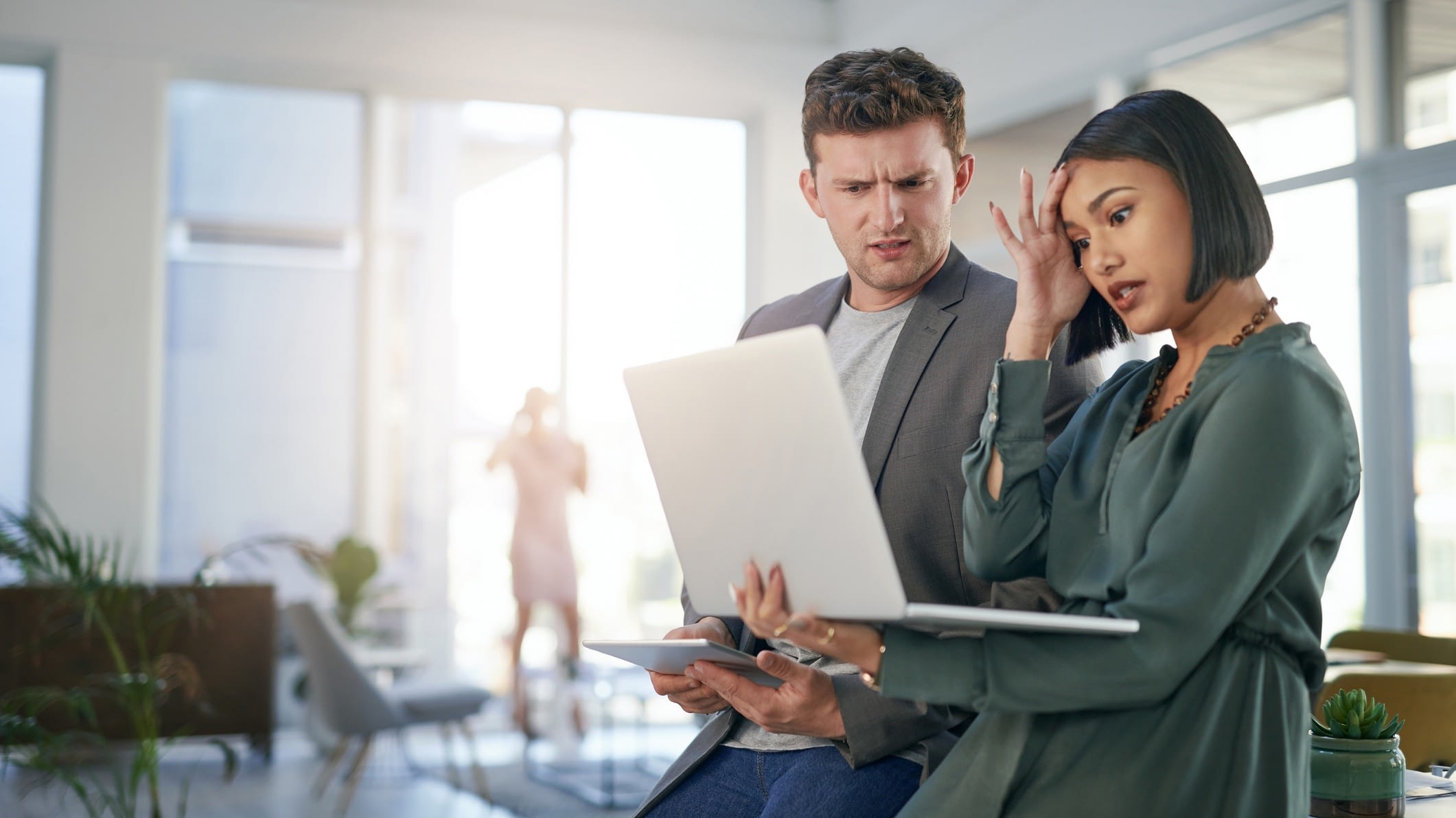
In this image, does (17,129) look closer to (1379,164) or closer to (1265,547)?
(1379,164)

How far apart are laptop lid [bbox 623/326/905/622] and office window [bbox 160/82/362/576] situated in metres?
6.19

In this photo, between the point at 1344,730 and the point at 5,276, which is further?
the point at 5,276

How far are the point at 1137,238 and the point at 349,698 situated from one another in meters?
4.68

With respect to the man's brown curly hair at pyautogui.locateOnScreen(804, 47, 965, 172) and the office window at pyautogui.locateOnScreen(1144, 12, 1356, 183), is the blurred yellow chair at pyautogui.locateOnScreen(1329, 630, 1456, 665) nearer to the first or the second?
→ the office window at pyautogui.locateOnScreen(1144, 12, 1356, 183)

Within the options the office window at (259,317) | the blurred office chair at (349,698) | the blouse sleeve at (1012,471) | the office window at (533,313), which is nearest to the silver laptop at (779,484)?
the blouse sleeve at (1012,471)

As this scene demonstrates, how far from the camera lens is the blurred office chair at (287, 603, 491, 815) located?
17.5 feet

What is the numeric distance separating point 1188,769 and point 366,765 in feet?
19.1

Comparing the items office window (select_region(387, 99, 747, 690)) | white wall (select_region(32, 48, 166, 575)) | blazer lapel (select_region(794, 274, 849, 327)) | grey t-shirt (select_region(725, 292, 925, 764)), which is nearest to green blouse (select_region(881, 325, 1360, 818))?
grey t-shirt (select_region(725, 292, 925, 764))

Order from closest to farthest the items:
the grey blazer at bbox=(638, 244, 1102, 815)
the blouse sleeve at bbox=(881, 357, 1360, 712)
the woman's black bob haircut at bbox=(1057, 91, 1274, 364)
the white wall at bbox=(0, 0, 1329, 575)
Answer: the blouse sleeve at bbox=(881, 357, 1360, 712)
the woman's black bob haircut at bbox=(1057, 91, 1274, 364)
the grey blazer at bbox=(638, 244, 1102, 815)
the white wall at bbox=(0, 0, 1329, 575)

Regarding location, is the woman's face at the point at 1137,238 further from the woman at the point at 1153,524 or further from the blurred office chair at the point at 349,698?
the blurred office chair at the point at 349,698

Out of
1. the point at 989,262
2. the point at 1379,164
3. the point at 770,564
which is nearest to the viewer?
the point at 770,564

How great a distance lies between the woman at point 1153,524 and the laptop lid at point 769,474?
0.06 m

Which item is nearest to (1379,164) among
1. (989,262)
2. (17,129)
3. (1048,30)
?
(1048,30)

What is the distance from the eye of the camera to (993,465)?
4.76 feet
